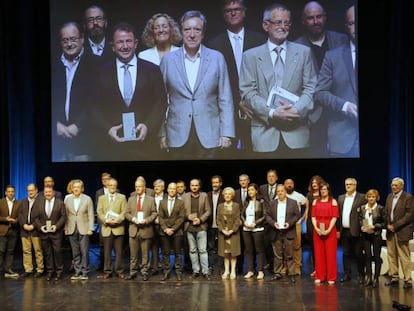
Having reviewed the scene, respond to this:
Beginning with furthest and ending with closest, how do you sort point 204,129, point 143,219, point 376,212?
1. point 204,129
2. point 143,219
3. point 376,212

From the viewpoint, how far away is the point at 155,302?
6594 millimetres

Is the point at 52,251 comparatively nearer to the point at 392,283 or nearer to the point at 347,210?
the point at 347,210

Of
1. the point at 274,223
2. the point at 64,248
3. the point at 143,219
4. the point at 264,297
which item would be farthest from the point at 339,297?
the point at 64,248

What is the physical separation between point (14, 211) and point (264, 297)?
3896mm

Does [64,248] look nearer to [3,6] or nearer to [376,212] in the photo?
[3,6]

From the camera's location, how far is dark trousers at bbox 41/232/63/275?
26.1 feet

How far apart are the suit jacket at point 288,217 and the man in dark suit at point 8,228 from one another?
3.67m

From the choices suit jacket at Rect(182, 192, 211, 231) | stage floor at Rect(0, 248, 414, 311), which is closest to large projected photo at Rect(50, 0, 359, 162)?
suit jacket at Rect(182, 192, 211, 231)

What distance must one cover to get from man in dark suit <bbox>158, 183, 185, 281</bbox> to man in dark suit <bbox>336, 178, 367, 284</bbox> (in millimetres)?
2143

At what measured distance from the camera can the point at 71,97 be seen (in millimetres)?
10156

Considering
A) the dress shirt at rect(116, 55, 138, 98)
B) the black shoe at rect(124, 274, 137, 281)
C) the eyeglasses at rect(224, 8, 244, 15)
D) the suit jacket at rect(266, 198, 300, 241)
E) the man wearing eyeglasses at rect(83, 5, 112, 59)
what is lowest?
the black shoe at rect(124, 274, 137, 281)

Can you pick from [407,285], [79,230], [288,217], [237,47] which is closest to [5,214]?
[79,230]

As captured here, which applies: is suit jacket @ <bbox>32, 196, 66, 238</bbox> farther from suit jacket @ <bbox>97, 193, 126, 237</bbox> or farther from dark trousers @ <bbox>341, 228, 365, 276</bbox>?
dark trousers @ <bbox>341, 228, 365, 276</bbox>

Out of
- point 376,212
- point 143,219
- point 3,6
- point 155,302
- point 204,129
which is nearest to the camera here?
point 155,302
